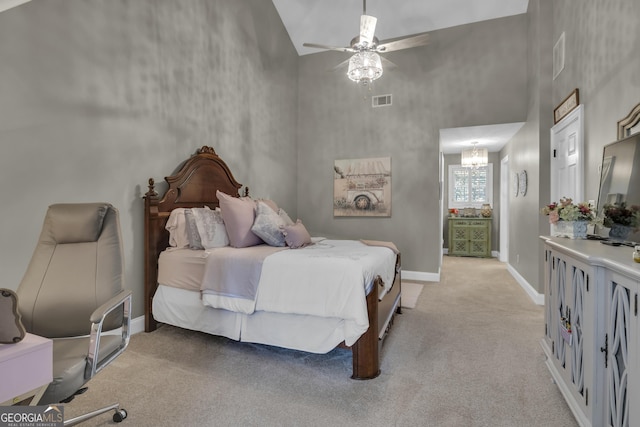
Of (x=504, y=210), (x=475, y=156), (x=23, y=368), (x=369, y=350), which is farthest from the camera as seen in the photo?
(x=504, y=210)

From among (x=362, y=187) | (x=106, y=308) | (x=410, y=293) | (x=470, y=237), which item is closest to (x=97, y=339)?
(x=106, y=308)

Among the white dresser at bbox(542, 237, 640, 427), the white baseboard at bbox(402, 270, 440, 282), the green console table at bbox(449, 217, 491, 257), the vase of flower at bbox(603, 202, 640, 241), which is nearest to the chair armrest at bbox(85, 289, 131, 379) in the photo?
the white dresser at bbox(542, 237, 640, 427)

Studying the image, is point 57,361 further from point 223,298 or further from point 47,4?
point 47,4

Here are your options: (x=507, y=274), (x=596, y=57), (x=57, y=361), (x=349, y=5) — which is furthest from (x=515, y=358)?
(x=349, y=5)

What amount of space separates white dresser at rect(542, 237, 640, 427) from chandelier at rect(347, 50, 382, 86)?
2.28 meters

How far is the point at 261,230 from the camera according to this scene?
304 centimetres

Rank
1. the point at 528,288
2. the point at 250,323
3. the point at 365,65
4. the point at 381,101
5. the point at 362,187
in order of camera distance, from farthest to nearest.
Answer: the point at 362,187 → the point at 381,101 → the point at 528,288 → the point at 365,65 → the point at 250,323

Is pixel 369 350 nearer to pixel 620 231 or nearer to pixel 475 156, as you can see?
pixel 620 231

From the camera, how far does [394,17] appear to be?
16.2ft

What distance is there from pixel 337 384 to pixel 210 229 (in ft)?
5.76

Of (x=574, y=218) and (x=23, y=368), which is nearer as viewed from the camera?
(x=23, y=368)

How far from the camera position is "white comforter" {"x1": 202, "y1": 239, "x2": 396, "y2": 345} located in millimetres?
2150

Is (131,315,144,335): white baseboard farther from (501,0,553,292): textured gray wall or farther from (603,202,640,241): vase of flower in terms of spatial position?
(501,0,553,292): textured gray wall

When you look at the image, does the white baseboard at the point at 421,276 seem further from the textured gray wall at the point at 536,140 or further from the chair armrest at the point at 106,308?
the chair armrest at the point at 106,308
